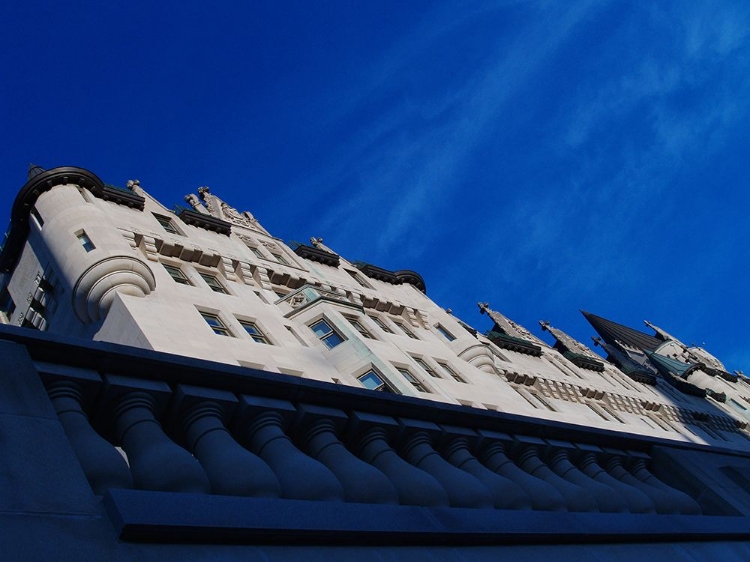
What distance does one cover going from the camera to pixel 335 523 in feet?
32.2

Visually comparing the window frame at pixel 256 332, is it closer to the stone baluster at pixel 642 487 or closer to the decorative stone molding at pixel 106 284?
the decorative stone molding at pixel 106 284

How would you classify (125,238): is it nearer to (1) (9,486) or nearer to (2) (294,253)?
(2) (294,253)

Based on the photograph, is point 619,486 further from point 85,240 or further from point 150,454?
point 85,240

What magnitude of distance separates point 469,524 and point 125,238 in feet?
84.8

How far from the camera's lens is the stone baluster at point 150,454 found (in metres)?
9.38

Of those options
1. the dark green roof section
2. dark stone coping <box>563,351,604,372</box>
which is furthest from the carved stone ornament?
the dark green roof section

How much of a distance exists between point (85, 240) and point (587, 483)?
77.4 feet

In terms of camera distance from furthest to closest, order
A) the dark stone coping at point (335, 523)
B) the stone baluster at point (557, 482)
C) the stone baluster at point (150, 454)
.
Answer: the stone baluster at point (557, 482)
the stone baluster at point (150, 454)
the dark stone coping at point (335, 523)

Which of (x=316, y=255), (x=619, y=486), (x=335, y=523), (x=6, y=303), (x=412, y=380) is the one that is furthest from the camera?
(x=316, y=255)

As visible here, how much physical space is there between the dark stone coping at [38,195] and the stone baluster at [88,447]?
1114 inches

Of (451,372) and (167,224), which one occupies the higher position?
(167,224)

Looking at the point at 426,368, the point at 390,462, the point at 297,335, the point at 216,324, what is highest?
the point at 216,324

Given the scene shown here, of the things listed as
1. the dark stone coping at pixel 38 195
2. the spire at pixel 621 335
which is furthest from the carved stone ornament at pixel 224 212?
the spire at pixel 621 335

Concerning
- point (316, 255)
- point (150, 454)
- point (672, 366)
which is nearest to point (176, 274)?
point (316, 255)
